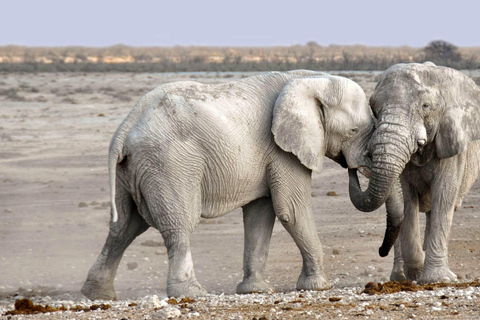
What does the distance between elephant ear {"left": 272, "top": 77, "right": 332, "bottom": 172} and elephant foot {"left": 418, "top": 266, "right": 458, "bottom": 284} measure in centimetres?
123

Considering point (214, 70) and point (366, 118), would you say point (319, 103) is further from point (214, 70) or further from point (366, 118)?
point (214, 70)

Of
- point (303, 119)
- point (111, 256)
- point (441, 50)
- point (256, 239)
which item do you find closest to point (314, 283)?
point (256, 239)

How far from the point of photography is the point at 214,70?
115 ft

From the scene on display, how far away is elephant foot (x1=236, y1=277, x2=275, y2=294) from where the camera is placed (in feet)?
27.2

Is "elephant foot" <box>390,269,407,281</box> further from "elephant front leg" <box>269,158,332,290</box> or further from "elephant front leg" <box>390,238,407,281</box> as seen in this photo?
"elephant front leg" <box>269,158,332,290</box>

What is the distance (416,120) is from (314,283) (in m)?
1.59

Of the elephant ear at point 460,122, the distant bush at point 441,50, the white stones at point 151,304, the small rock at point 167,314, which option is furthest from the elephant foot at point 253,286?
the distant bush at point 441,50

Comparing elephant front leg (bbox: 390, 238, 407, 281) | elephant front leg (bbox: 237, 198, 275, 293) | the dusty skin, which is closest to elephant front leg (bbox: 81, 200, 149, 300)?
the dusty skin

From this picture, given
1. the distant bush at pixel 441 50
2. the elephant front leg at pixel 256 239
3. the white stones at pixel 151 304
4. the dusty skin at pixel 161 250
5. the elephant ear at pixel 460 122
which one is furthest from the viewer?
the distant bush at pixel 441 50

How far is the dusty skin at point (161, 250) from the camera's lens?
6.66 m

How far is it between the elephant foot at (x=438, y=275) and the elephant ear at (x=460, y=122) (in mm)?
929

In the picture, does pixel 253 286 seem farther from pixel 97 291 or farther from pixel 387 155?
pixel 387 155

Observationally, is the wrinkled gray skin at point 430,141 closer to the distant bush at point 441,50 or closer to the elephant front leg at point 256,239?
the elephant front leg at point 256,239

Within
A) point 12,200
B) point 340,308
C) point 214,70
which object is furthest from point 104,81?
point 340,308
